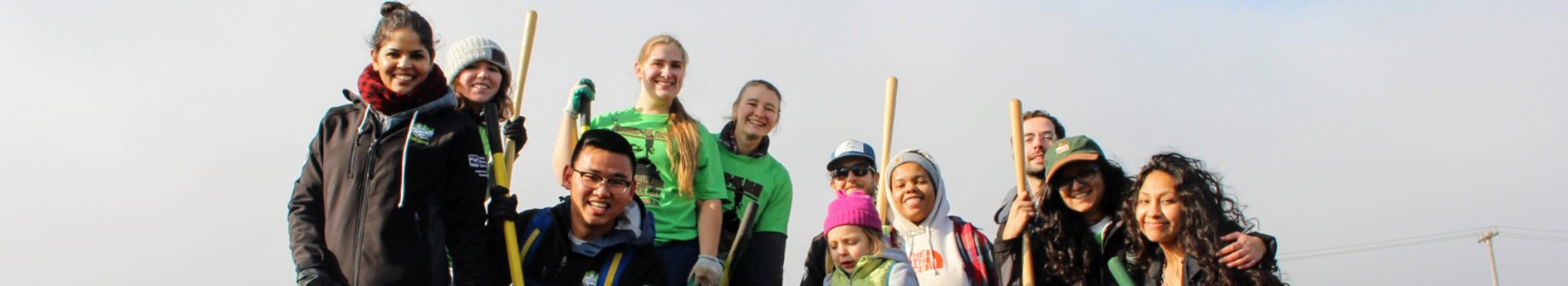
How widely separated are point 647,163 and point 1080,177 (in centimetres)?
215

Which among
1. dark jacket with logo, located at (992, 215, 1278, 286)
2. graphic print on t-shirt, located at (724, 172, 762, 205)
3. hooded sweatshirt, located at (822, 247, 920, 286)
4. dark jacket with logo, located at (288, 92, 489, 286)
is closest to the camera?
dark jacket with logo, located at (288, 92, 489, 286)

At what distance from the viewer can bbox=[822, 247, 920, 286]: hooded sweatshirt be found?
508 centimetres

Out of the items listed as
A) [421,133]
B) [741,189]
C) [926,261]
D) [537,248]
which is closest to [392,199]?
[421,133]

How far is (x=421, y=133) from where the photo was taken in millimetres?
4160

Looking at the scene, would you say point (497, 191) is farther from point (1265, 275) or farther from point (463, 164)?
point (1265, 275)

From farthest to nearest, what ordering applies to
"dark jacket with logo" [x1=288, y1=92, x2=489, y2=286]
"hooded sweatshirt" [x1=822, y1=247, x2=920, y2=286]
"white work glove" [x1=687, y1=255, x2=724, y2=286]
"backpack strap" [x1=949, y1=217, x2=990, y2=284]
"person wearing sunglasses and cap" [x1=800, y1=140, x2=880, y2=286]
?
"person wearing sunglasses and cap" [x1=800, y1=140, x2=880, y2=286]
"backpack strap" [x1=949, y1=217, x2=990, y2=284]
"white work glove" [x1=687, y1=255, x2=724, y2=286]
"hooded sweatshirt" [x1=822, y1=247, x2=920, y2=286]
"dark jacket with logo" [x1=288, y1=92, x2=489, y2=286]

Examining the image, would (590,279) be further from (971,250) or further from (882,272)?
(971,250)

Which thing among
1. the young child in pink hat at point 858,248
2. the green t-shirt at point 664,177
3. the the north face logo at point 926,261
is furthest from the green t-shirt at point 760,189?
the the north face logo at point 926,261

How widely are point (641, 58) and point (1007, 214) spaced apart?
7.15 feet

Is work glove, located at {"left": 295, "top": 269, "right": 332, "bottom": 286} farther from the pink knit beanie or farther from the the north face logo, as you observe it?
the the north face logo

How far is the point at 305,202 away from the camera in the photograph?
4062mm

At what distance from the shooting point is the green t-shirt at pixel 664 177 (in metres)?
5.58

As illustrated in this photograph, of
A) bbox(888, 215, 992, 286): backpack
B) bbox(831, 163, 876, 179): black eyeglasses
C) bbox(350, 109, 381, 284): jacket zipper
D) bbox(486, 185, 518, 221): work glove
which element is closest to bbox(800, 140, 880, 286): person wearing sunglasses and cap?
bbox(831, 163, 876, 179): black eyeglasses

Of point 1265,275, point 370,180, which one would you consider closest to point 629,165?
point 370,180
